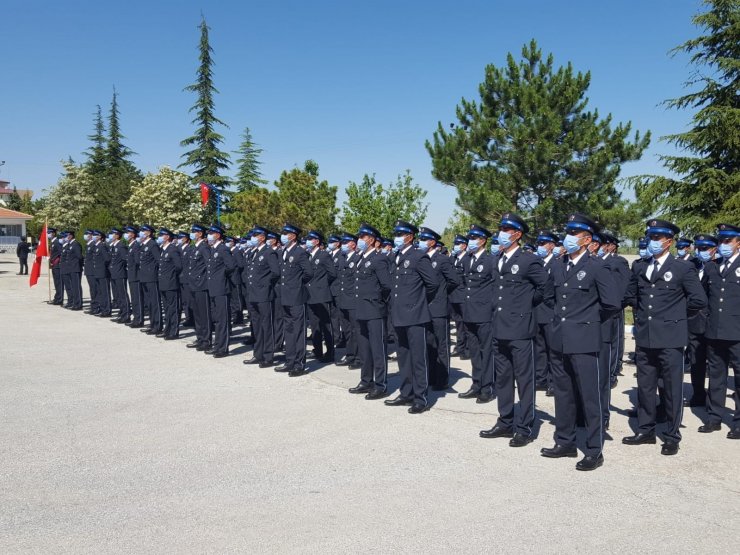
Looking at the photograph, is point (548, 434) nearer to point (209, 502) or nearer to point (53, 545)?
point (209, 502)

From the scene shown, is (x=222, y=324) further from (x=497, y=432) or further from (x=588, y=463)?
(x=588, y=463)

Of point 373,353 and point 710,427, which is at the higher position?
point 373,353

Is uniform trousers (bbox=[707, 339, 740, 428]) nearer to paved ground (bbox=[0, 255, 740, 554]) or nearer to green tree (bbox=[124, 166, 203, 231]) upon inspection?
paved ground (bbox=[0, 255, 740, 554])

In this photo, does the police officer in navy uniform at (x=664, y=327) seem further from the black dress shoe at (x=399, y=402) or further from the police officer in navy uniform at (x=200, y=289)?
the police officer in navy uniform at (x=200, y=289)

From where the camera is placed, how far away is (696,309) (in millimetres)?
5703

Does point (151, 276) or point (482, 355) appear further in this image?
point (151, 276)

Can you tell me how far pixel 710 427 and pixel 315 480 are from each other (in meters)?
3.99

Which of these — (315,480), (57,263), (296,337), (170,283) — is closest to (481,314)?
(296,337)

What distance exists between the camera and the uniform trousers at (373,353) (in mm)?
7566

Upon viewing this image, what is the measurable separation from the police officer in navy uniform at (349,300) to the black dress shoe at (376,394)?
5.35ft

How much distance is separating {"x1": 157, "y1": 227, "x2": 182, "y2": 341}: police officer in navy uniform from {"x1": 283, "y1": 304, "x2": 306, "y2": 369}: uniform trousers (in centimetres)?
364

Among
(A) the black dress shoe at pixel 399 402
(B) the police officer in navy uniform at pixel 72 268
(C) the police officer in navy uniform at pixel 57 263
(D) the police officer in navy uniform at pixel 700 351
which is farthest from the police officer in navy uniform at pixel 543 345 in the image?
(C) the police officer in navy uniform at pixel 57 263

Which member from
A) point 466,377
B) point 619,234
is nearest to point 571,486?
point 466,377

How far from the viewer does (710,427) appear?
6246mm
